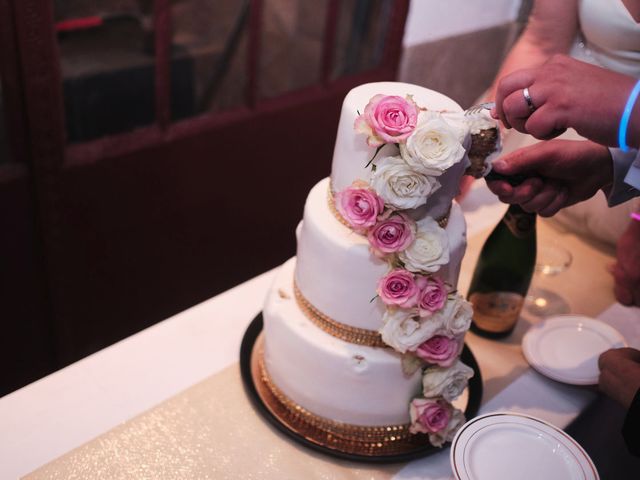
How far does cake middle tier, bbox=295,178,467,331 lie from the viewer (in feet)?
3.37

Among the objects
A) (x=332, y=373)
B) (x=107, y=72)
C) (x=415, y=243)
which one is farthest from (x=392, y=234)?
(x=107, y=72)

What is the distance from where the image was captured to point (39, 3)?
5.47ft

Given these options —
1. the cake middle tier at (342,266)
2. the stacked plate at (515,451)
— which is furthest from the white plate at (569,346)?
the cake middle tier at (342,266)

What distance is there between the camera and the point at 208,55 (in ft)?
8.54

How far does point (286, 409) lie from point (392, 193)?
18.0 inches

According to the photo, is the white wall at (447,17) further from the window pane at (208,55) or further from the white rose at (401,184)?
the white rose at (401,184)

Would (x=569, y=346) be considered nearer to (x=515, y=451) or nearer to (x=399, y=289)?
(x=515, y=451)

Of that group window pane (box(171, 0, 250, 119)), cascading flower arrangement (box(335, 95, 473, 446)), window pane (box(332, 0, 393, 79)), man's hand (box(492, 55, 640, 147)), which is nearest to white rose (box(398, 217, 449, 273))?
cascading flower arrangement (box(335, 95, 473, 446))

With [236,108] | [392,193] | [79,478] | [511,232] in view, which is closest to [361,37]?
[236,108]

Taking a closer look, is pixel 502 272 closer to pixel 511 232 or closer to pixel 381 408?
pixel 511 232

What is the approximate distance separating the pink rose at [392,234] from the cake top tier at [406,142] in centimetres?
5

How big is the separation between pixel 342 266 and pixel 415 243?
12 cm

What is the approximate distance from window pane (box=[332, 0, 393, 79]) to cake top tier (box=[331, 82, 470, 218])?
1700 mm

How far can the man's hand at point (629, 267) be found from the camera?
1.49 meters
